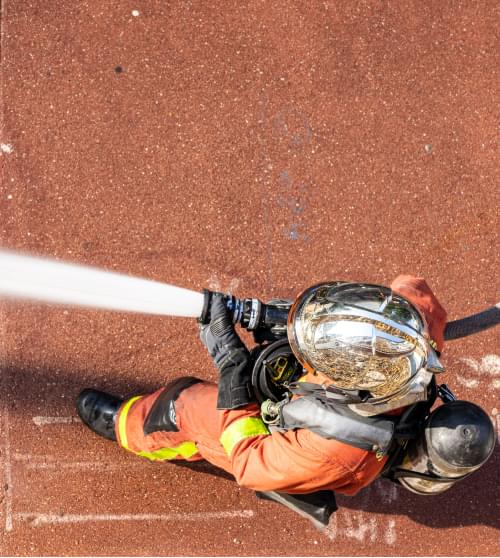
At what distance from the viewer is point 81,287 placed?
14.1 ft

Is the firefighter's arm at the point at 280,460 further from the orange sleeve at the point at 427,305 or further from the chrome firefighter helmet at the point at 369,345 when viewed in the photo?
the orange sleeve at the point at 427,305

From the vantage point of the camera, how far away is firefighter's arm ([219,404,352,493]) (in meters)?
2.73

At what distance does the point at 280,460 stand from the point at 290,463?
51 millimetres

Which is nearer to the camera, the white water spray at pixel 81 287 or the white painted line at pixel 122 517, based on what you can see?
the white painted line at pixel 122 517

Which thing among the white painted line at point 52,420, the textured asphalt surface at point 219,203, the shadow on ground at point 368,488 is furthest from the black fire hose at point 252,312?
the white painted line at point 52,420

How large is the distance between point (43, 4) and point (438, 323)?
349 cm

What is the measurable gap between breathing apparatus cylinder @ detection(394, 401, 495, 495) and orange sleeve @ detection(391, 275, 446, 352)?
1.24 ft

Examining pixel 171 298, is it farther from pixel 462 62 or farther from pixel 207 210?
pixel 462 62

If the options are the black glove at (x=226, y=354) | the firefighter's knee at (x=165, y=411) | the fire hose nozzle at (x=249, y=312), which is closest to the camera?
the black glove at (x=226, y=354)

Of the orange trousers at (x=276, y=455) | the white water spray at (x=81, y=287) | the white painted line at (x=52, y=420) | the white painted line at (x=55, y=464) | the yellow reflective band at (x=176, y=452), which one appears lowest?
the white painted line at (x=55, y=464)

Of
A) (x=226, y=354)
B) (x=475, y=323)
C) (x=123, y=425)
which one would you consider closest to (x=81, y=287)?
(x=123, y=425)

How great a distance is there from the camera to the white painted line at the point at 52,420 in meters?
4.18

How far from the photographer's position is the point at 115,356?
4.28 meters

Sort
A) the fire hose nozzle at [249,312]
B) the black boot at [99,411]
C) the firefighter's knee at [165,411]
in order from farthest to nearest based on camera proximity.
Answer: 1. the black boot at [99,411]
2. the firefighter's knee at [165,411]
3. the fire hose nozzle at [249,312]
